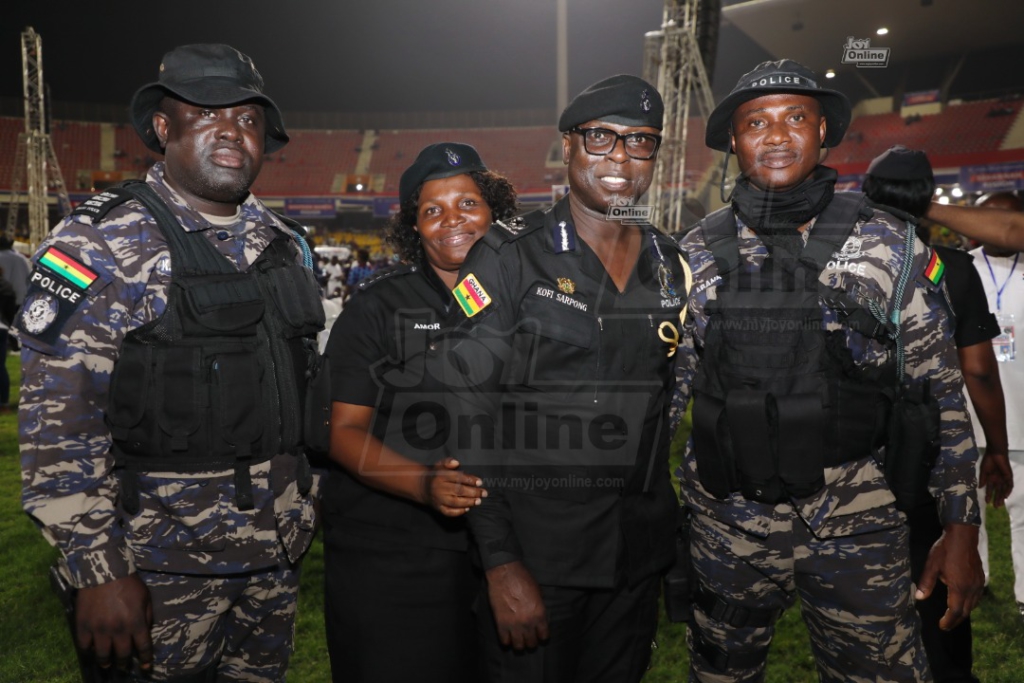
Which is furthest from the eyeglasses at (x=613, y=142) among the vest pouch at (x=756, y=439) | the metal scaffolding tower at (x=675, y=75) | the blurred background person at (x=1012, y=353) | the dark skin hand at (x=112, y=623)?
the metal scaffolding tower at (x=675, y=75)

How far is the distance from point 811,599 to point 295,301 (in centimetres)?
175

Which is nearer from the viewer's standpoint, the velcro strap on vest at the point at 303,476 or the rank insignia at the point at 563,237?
the rank insignia at the point at 563,237

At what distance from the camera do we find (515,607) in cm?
161

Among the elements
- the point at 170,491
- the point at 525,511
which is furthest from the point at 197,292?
the point at 525,511

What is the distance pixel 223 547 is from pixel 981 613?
3.83 m

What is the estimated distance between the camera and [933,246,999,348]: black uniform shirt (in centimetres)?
257

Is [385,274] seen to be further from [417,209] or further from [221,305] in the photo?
[221,305]

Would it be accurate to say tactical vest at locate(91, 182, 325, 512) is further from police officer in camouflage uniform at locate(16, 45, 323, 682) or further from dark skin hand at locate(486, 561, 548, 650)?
dark skin hand at locate(486, 561, 548, 650)

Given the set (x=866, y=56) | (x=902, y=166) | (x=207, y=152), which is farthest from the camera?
(x=866, y=56)

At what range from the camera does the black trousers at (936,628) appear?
8.31ft

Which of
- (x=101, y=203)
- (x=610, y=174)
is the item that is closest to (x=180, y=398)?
(x=101, y=203)

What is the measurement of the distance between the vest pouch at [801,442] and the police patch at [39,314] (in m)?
1.86

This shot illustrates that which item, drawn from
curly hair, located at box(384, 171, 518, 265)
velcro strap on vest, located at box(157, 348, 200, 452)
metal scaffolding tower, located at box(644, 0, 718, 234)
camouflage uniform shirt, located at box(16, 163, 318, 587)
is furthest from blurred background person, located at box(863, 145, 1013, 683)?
metal scaffolding tower, located at box(644, 0, 718, 234)

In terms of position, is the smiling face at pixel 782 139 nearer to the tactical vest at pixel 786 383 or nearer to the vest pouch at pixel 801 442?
the tactical vest at pixel 786 383
